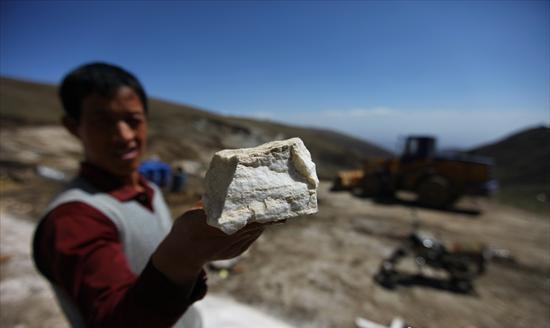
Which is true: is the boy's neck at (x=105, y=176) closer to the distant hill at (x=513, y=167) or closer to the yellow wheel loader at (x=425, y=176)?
the yellow wheel loader at (x=425, y=176)

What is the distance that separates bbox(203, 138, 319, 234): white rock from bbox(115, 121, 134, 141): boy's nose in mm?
1215

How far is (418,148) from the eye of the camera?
11.6 metres

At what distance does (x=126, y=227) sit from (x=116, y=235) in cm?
8

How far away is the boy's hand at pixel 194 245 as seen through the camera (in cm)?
90

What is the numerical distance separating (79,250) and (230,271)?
3.92 metres

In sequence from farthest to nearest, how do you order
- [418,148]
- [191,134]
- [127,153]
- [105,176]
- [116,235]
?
1. [191,134]
2. [418,148]
3. [127,153]
4. [105,176]
5. [116,235]

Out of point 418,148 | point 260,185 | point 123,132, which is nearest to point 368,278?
point 123,132

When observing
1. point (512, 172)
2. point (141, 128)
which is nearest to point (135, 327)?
point (141, 128)

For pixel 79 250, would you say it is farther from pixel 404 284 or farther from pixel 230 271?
pixel 404 284

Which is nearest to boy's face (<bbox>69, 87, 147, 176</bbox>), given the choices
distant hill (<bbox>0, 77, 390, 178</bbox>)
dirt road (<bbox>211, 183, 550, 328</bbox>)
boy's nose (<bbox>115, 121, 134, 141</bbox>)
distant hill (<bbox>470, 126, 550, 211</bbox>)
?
boy's nose (<bbox>115, 121, 134, 141</bbox>)

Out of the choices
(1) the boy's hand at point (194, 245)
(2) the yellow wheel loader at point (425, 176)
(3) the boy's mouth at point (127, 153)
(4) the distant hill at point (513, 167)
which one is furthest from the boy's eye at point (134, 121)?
(4) the distant hill at point (513, 167)

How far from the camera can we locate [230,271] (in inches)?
193

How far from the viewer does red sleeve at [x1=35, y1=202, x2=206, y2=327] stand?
1.01 metres

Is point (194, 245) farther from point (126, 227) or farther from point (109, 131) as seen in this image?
point (109, 131)
